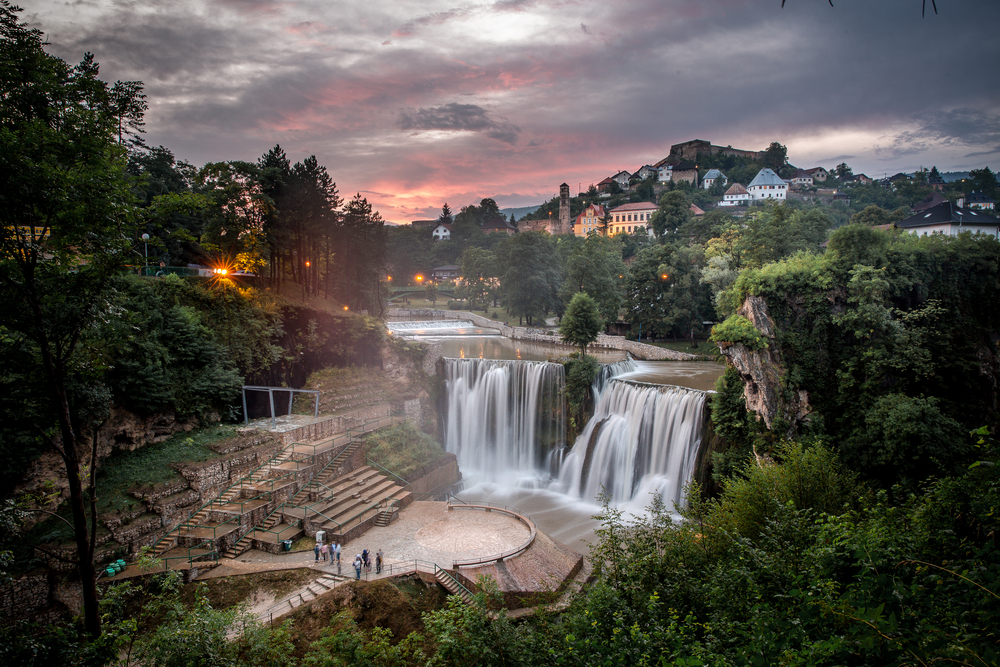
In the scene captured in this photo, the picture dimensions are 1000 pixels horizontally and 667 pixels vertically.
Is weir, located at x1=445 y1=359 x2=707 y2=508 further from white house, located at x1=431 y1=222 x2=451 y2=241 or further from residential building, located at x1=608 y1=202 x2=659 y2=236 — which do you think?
white house, located at x1=431 y1=222 x2=451 y2=241

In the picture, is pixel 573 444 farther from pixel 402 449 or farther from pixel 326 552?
pixel 326 552

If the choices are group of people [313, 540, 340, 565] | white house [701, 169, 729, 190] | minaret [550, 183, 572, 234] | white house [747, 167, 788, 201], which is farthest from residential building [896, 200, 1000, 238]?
minaret [550, 183, 572, 234]

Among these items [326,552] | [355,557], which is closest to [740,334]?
[355,557]

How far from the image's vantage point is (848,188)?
323 feet

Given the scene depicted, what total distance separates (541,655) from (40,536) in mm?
14603

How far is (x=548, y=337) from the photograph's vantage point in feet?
149

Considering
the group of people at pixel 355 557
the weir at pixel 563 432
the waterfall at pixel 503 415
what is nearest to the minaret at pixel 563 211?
the weir at pixel 563 432

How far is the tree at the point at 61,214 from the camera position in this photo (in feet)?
21.1

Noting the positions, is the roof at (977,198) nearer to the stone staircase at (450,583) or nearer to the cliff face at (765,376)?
the cliff face at (765,376)

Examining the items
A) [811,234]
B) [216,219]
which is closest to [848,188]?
[811,234]

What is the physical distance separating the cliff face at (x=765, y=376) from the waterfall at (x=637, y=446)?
3004mm

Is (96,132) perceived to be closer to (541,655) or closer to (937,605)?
(541,655)

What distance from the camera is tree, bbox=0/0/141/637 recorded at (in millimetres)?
6434

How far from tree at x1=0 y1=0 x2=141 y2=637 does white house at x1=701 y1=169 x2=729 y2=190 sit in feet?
381
